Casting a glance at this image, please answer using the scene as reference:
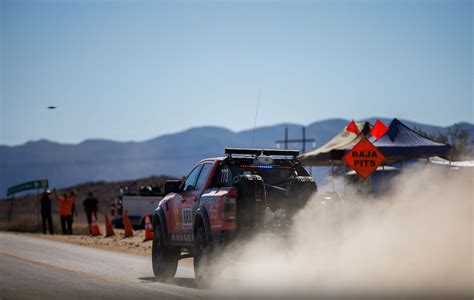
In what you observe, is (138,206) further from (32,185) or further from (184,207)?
(184,207)

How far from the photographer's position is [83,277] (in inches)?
606

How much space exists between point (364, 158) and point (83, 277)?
1168cm

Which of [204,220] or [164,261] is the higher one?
[204,220]

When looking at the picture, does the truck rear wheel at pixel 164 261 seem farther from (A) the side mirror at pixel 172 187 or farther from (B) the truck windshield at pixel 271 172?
(B) the truck windshield at pixel 271 172

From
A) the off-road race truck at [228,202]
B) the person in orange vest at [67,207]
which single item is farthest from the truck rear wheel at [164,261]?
the person in orange vest at [67,207]

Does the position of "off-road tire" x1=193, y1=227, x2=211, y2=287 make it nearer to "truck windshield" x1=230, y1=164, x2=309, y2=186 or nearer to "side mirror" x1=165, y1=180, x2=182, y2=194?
"truck windshield" x1=230, y1=164, x2=309, y2=186

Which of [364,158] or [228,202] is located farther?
[364,158]

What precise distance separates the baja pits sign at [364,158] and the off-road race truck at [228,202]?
9.96 m

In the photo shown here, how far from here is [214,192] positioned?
535 inches

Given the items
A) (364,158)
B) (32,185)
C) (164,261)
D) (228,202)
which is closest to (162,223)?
(164,261)

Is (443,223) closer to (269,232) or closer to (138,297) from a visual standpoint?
(269,232)

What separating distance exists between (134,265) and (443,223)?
7477mm

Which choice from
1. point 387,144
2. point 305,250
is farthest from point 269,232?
point 387,144

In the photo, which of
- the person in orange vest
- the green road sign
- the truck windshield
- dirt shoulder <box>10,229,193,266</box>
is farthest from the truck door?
the green road sign
